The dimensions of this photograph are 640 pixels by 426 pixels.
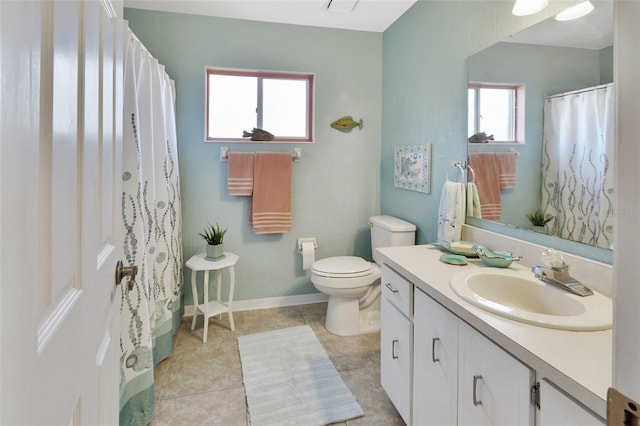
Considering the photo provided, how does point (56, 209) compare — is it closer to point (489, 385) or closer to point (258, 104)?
point (489, 385)

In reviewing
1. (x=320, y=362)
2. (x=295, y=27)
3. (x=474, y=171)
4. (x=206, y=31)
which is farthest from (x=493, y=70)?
(x=206, y=31)

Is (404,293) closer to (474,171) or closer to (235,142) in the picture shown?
(474,171)

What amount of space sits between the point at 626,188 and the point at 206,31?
2.89m

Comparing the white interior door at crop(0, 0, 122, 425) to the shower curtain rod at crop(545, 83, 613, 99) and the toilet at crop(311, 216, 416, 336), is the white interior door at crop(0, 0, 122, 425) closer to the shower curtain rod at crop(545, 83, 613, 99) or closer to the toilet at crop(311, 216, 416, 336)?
the shower curtain rod at crop(545, 83, 613, 99)

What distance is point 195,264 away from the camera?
7.61ft

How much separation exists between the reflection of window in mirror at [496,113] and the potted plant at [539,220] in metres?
0.34

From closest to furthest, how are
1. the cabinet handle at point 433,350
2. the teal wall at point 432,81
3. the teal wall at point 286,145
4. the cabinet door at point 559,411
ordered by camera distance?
the cabinet door at point 559,411
the cabinet handle at point 433,350
the teal wall at point 432,81
the teal wall at point 286,145

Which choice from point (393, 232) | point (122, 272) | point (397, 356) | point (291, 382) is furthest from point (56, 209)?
point (393, 232)

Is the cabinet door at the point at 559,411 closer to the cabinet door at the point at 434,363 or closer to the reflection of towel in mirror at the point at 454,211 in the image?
the cabinet door at the point at 434,363

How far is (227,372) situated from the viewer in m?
1.95

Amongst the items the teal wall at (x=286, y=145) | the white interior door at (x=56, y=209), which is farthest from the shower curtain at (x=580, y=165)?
the teal wall at (x=286, y=145)

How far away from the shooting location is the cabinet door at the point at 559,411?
658mm

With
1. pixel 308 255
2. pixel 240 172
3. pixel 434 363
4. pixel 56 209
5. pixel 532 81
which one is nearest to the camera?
pixel 56 209

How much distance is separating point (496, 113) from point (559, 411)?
1357mm
